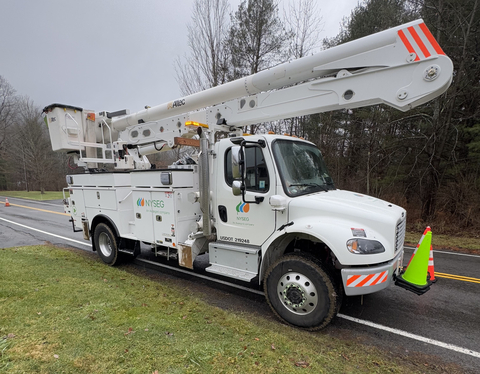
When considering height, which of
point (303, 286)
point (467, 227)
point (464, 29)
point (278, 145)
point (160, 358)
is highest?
point (464, 29)

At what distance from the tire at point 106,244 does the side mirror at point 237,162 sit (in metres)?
3.62

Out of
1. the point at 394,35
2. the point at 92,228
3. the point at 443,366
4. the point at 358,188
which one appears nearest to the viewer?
the point at 443,366

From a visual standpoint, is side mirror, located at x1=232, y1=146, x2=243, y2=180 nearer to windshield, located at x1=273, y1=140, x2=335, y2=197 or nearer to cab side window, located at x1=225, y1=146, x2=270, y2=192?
cab side window, located at x1=225, y1=146, x2=270, y2=192

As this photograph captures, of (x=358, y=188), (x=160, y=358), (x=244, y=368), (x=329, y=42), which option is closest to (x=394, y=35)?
(x=244, y=368)

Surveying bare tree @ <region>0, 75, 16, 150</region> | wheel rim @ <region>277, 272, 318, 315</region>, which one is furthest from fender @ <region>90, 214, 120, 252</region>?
bare tree @ <region>0, 75, 16, 150</region>

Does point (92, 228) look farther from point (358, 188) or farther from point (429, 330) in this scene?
point (358, 188)

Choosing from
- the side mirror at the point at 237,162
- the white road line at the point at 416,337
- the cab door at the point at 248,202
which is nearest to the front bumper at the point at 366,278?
the white road line at the point at 416,337

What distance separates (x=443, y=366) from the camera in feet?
9.25

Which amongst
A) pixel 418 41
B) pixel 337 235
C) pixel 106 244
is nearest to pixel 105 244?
pixel 106 244

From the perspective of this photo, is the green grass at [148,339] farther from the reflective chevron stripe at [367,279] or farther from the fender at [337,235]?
the fender at [337,235]

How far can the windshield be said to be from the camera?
3842 millimetres

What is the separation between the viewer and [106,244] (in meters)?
6.40

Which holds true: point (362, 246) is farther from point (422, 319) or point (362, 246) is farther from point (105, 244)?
point (105, 244)

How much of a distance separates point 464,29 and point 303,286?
37.5 feet
